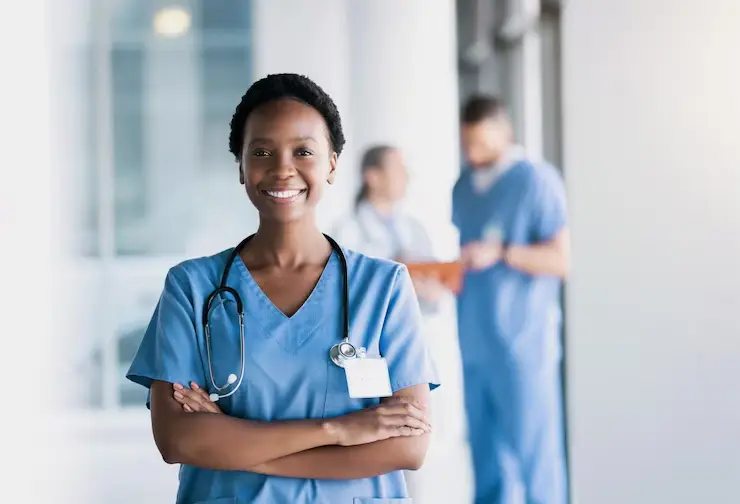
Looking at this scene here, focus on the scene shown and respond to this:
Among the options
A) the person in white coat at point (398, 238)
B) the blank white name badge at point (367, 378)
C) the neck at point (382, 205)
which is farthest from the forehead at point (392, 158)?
the blank white name badge at point (367, 378)

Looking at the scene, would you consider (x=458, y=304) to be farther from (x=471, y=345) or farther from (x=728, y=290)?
(x=728, y=290)

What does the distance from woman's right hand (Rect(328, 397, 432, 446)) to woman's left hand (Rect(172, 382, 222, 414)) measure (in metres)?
0.15

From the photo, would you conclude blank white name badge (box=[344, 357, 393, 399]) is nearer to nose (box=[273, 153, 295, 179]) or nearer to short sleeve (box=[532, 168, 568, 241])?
nose (box=[273, 153, 295, 179])

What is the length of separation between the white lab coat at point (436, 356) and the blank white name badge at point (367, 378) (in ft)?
5.33

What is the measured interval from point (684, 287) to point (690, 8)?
89cm

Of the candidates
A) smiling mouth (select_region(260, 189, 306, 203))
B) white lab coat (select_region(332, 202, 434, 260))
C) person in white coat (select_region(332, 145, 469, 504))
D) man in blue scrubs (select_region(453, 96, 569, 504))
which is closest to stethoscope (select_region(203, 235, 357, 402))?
smiling mouth (select_region(260, 189, 306, 203))

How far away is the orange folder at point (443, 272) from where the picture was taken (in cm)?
278

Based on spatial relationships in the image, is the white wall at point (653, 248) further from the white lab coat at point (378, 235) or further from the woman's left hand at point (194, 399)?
the woman's left hand at point (194, 399)

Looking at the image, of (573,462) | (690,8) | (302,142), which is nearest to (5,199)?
(573,462)

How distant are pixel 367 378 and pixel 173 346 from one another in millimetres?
248

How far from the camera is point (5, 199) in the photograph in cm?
377

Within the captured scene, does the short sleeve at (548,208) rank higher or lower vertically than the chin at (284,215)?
higher

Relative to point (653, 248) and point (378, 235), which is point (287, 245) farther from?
point (653, 248)

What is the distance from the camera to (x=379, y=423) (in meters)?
1.13
